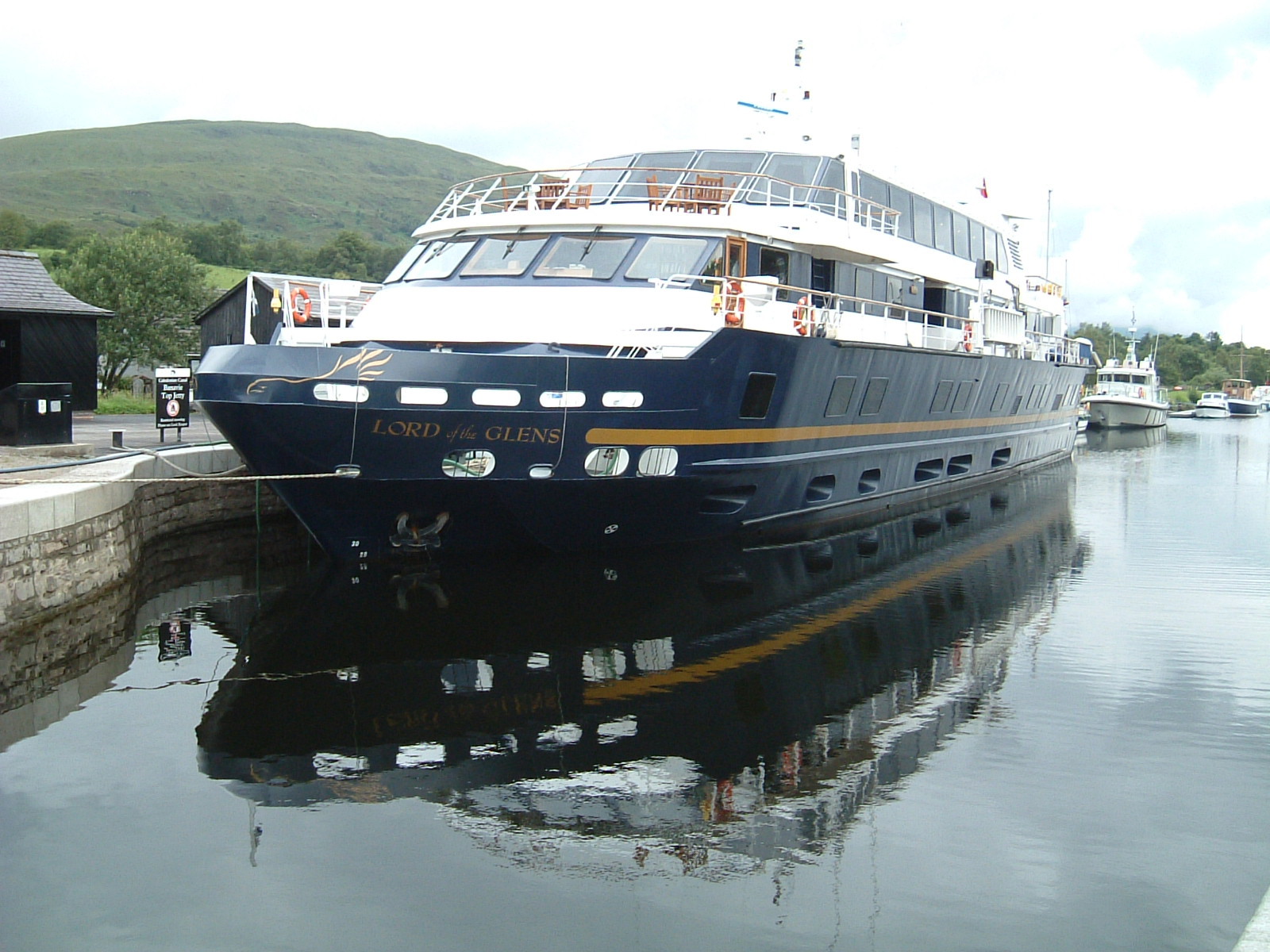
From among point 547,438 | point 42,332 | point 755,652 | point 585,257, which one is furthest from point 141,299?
point 755,652

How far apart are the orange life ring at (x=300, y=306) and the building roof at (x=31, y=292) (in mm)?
14438

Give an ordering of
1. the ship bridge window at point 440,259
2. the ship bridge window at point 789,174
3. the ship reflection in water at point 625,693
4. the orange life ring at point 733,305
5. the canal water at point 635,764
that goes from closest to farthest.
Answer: the canal water at point 635,764
the ship reflection in water at point 625,693
the orange life ring at point 733,305
the ship bridge window at point 440,259
the ship bridge window at point 789,174

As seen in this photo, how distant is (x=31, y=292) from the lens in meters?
28.1

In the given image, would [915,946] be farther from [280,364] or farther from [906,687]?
[280,364]

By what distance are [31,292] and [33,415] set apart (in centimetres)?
1239

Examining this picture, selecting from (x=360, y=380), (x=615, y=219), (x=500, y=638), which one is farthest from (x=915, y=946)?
(x=615, y=219)

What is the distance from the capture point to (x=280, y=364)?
488 inches

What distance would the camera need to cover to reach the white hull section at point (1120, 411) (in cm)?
6022

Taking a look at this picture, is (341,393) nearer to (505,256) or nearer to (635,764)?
(505,256)

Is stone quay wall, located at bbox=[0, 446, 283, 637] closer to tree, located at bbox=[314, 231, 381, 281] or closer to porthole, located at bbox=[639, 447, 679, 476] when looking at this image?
porthole, located at bbox=[639, 447, 679, 476]

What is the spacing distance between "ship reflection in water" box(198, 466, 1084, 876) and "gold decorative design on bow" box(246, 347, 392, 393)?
2.60m

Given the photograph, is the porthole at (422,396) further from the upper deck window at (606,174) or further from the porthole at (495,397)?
the upper deck window at (606,174)

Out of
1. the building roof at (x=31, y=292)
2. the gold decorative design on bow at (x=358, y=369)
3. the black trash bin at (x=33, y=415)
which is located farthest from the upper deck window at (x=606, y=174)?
the building roof at (x=31, y=292)

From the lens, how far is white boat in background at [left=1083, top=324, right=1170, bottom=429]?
60.4 meters
